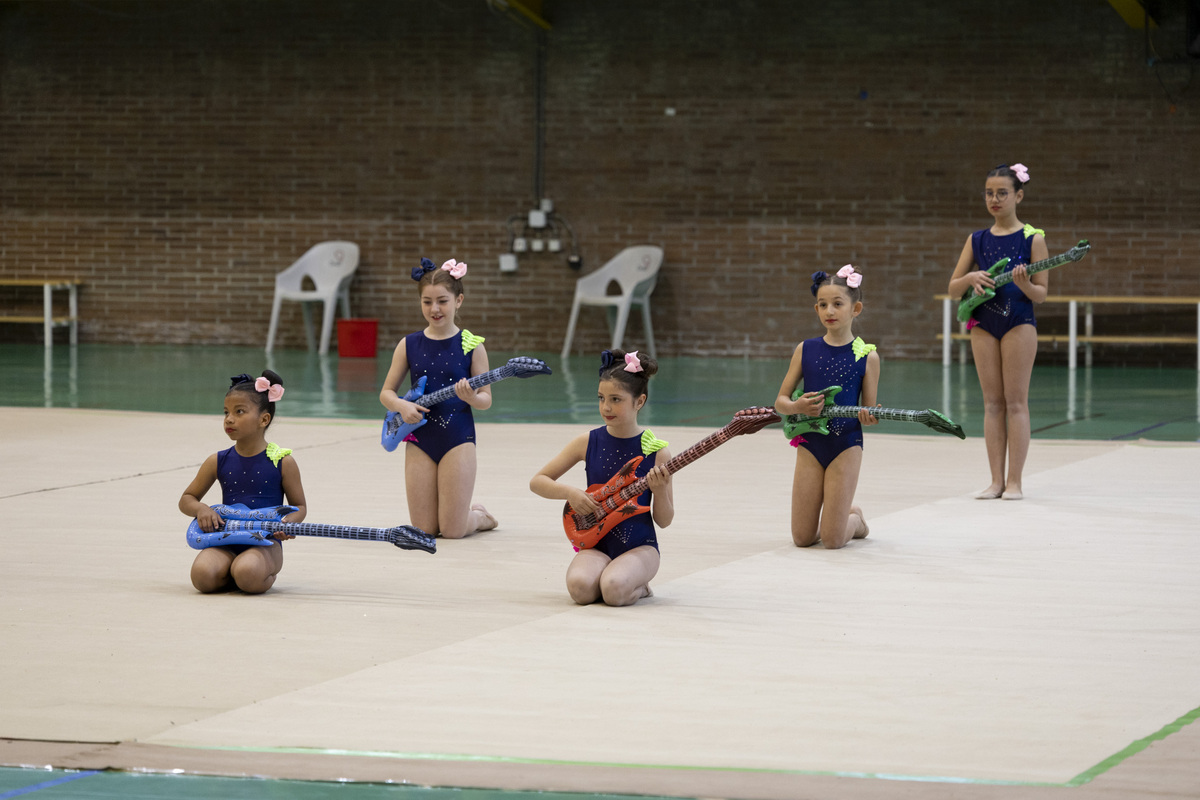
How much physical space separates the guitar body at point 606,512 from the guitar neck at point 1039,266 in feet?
8.30

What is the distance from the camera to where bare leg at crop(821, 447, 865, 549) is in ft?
15.9

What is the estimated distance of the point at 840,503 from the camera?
484cm

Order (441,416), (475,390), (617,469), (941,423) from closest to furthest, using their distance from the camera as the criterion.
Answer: (617,469)
(941,423)
(475,390)
(441,416)

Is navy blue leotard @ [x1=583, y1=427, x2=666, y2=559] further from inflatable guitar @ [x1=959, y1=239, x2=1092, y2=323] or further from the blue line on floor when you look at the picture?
inflatable guitar @ [x1=959, y1=239, x2=1092, y2=323]

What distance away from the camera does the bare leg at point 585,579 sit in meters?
3.91

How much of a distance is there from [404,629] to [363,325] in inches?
445

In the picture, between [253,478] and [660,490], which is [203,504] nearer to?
[253,478]

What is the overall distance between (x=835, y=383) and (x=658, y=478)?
1312 mm

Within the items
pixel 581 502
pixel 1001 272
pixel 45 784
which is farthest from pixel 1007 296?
pixel 45 784

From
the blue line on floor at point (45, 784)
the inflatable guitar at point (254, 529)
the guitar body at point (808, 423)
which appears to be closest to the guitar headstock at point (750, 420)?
the guitar body at point (808, 423)

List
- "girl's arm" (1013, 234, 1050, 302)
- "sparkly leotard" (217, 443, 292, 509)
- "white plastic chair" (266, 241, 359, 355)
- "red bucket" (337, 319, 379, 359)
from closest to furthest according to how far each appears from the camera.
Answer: "sparkly leotard" (217, 443, 292, 509)
"girl's arm" (1013, 234, 1050, 302)
"red bucket" (337, 319, 379, 359)
"white plastic chair" (266, 241, 359, 355)

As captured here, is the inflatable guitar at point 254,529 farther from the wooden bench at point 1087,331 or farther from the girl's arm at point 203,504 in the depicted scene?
the wooden bench at point 1087,331

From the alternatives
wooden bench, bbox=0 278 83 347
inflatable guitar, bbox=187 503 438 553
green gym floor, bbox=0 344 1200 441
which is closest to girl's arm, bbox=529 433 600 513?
inflatable guitar, bbox=187 503 438 553

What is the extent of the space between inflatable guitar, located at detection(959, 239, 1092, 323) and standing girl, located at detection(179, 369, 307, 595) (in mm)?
3152
